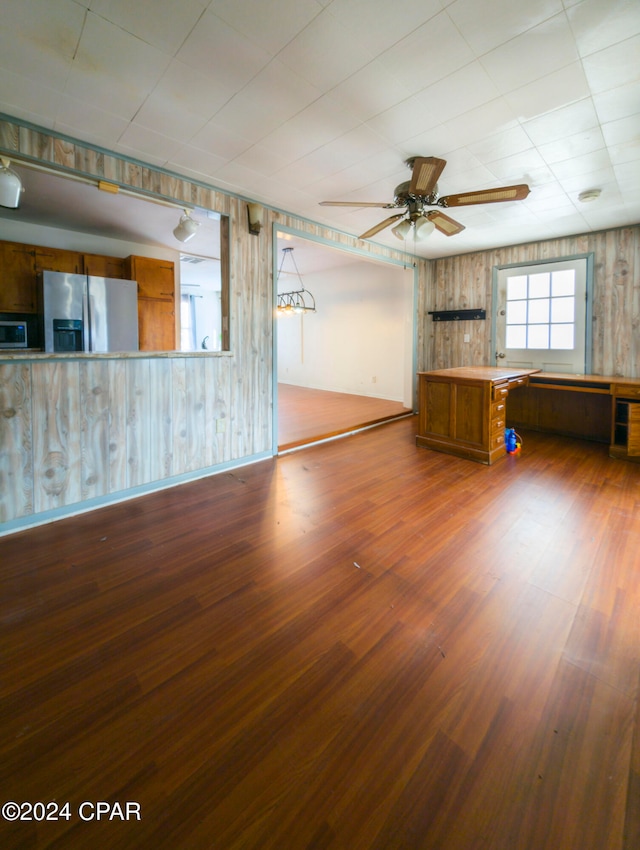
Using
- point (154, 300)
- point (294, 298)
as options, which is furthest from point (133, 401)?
point (294, 298)

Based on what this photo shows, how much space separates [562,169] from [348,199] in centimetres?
190

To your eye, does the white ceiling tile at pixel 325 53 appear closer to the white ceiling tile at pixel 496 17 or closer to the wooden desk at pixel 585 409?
the white ceiling tile at pixel 496 17

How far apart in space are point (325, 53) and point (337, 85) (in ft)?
0.80

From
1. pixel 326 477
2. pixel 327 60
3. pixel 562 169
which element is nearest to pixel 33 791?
pixel 326 477

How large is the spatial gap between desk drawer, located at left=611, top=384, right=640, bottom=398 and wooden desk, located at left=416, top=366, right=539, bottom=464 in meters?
0.92

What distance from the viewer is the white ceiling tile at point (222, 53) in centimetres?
180

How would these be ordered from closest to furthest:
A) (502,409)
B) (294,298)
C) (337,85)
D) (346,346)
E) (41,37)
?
(41,37), (337,85), (502,409), (346,346), (294,298)

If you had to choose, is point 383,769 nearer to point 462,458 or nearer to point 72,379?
point 72,379

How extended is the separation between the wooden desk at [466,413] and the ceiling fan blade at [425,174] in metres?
1.91

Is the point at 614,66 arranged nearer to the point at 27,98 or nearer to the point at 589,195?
the point at 589,195

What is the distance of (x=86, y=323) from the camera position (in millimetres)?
4449

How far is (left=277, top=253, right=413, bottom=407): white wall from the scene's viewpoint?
7336mm

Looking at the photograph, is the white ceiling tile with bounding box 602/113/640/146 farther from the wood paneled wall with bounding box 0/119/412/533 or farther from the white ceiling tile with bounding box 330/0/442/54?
the wood paneled wall with bounding box 0/119/412/533

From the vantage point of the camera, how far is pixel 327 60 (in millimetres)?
1989
